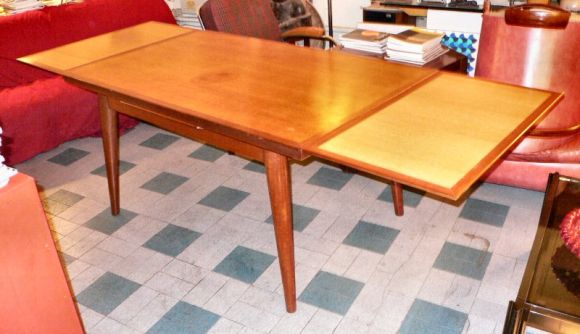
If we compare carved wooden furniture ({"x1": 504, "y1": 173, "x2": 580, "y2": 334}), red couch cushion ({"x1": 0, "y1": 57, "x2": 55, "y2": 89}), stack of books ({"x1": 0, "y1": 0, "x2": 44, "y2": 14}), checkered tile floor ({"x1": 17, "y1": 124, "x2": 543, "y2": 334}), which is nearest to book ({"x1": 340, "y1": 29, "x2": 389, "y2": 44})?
checkered tile floor ({"x1": 17, "y1": 124, "x2": 543, "y2": 334})

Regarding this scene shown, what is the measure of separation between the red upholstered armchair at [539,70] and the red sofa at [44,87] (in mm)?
2179

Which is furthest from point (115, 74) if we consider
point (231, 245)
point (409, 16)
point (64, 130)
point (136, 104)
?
point (409, 16)

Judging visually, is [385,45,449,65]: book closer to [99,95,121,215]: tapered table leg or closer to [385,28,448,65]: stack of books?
[385,28,448,65]: stack of books

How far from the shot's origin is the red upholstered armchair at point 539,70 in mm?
2326

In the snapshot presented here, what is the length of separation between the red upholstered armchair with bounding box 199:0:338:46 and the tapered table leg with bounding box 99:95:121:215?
2.60 feet

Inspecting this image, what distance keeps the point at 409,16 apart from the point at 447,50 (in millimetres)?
2348

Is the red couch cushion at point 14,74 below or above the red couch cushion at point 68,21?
below

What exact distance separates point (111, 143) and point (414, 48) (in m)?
1.38

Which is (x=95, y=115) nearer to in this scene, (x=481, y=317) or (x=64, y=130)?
(x=64, y=130)

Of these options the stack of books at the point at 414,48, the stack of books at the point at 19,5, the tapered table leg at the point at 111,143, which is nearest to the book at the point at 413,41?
the stack of books at the point at 414,48

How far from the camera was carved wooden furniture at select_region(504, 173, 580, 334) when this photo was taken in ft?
4.64

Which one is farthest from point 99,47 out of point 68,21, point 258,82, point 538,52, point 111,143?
point 538,52

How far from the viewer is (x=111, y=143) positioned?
7.84 feet

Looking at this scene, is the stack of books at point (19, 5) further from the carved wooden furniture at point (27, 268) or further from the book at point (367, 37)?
the carved wooden furniture at point (27, 268)
